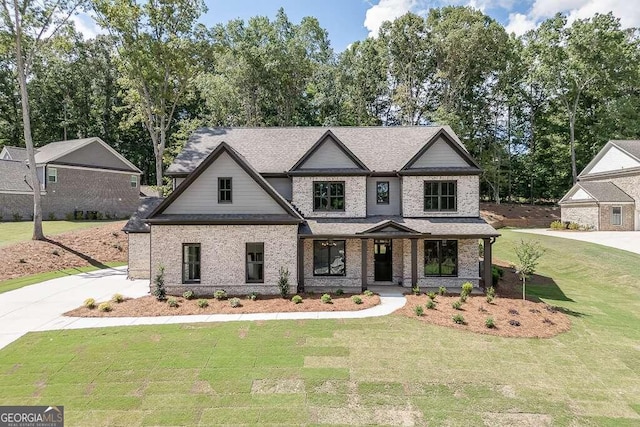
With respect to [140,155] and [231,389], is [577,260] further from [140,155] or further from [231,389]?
[140,155]

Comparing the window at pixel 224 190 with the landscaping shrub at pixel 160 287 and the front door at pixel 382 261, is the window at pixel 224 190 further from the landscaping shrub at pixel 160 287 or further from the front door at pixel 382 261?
the front door at pixel 382 261

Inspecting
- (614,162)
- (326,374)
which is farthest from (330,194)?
(614,162)

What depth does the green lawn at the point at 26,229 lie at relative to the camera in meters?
24.5

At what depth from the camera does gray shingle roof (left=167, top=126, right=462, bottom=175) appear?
18828 millimetres

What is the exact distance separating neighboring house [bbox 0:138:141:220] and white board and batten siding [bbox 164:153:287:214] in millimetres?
26928

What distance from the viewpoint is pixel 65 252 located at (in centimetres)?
2336

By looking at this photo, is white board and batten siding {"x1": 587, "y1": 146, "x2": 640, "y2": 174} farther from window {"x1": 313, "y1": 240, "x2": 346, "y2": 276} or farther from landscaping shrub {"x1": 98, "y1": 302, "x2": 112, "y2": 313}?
landscaping shrub {"x1": 98, "y1": 302, "x2": 112, "y2": 313}

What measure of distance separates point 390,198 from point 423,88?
1561 inches

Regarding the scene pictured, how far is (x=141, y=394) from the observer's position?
818 cm

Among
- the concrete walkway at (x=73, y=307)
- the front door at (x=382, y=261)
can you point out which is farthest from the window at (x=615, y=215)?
the concrete walkway at (x=73, y=307)

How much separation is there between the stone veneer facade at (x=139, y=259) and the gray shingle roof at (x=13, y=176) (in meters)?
22.6

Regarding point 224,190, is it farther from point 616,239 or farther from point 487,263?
point 616,239

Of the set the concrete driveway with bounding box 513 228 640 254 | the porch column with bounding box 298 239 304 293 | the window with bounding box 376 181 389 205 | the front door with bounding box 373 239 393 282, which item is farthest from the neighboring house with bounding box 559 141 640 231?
the porch column with bounding box 298 239 304 293

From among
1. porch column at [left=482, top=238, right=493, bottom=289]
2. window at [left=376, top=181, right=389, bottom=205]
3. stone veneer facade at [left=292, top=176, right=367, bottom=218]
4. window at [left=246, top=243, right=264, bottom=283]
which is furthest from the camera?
window at [left=376, top=181, right=389, bottom=205]
